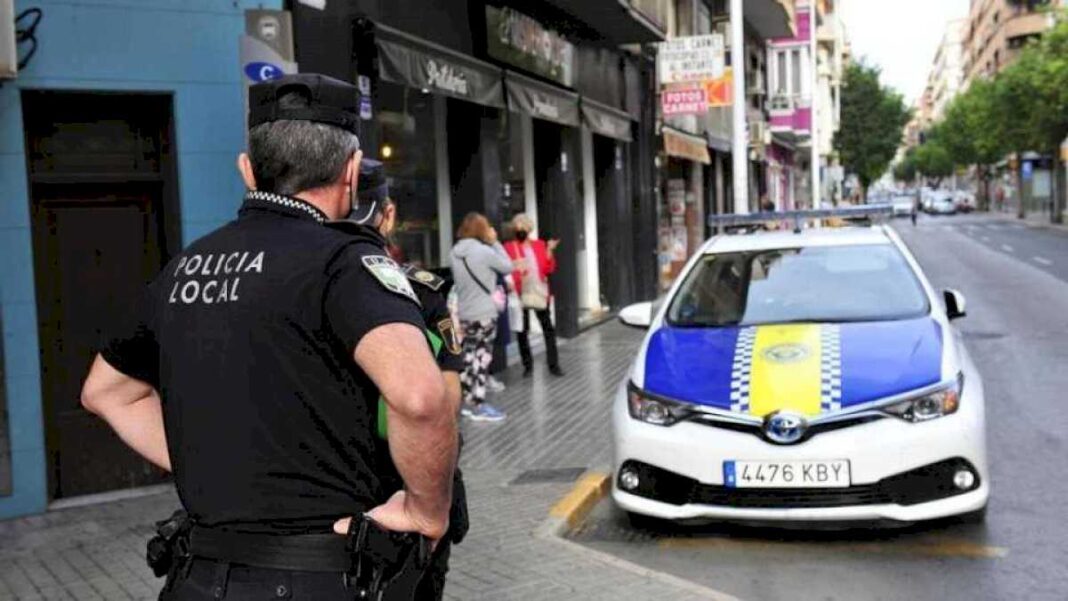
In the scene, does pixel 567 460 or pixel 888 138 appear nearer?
pixel 567 460

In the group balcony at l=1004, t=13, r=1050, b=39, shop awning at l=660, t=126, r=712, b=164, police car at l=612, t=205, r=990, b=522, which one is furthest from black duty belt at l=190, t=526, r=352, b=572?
balcony at l=1004, t=13, r=1050, b=39

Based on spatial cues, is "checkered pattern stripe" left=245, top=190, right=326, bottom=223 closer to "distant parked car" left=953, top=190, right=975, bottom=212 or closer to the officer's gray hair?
the officer's gray hair

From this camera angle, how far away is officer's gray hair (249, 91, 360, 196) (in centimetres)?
229

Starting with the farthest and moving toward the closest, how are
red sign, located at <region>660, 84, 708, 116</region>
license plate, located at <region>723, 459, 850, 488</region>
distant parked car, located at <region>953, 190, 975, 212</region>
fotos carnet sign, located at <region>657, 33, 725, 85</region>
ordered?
distant parked car, located at <region>953, 190, 975, 212</region> → red sign, located at <region>660, 84, 708, 116</region> → fotos carnet sign, located at <region>657, 33, 725, 85</region> → license plate, located at <region>723, 459, 850, 488</region>

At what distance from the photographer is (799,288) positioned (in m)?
7.09

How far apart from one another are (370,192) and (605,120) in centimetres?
1383

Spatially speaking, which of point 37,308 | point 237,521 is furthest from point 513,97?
point 237,521

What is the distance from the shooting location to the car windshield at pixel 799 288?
6.77 metres

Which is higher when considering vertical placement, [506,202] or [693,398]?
[506,202]

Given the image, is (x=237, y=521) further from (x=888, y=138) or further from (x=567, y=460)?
(x=888, y=138)

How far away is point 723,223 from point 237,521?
6410 millimetres

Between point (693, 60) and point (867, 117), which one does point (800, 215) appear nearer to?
point (693, 60)

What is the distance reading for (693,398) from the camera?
5.86m

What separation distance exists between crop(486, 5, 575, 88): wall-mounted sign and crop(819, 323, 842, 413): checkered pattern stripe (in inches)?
267
